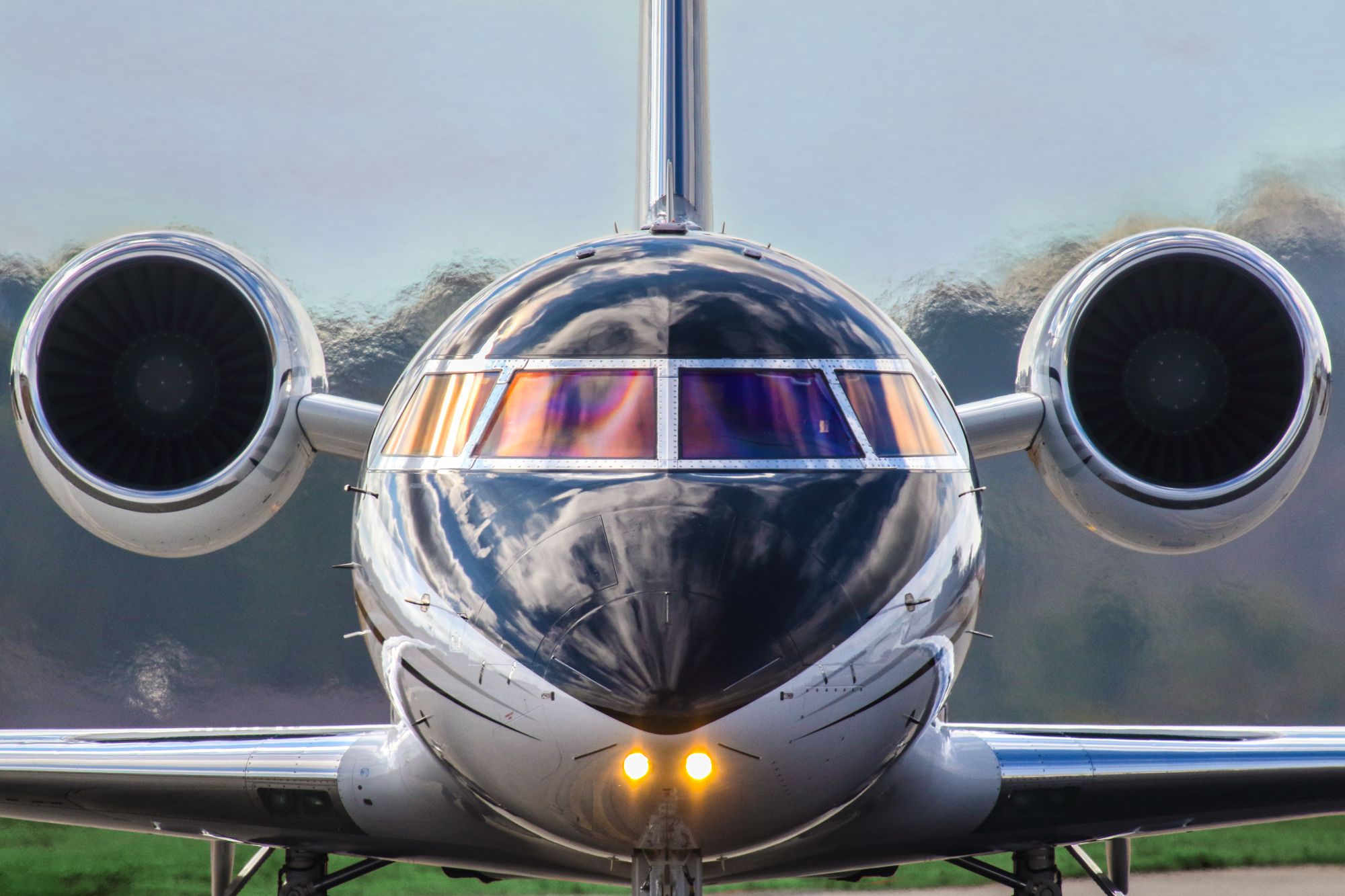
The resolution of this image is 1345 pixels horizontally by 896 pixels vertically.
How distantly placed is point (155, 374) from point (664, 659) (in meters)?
5.21

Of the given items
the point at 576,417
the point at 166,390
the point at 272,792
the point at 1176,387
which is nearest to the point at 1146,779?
the point at 1176,387

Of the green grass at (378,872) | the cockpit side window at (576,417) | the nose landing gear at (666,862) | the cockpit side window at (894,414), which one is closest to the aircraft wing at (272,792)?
the nose landing gear at (666,862)

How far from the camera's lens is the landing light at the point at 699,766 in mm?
4023

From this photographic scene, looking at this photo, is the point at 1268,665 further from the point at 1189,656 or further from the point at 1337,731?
the point at 1337,731

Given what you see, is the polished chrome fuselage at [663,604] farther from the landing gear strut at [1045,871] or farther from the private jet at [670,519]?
the landing gear strut at [1045,871]

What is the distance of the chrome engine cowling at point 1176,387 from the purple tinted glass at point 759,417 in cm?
337

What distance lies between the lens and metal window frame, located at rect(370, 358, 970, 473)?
4.57m

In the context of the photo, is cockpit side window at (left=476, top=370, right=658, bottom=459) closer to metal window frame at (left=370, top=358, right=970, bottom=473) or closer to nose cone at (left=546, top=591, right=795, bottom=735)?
metal window frame at (left=370, top=358, right=970, bottom=473)

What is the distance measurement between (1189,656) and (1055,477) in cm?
1275

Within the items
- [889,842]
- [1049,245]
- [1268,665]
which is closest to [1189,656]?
[1268,665]

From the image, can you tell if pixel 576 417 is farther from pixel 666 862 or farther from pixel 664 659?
pixel 666 862

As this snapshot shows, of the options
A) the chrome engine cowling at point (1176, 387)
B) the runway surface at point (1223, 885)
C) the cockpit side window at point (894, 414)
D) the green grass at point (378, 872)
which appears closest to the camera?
the cockpit side window at point (894, 414)

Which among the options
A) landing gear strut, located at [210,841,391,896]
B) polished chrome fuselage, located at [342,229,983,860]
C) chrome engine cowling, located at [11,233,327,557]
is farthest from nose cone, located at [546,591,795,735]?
chrome engine cowling, located at [11,233,327,557]

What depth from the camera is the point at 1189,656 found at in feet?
64.4
